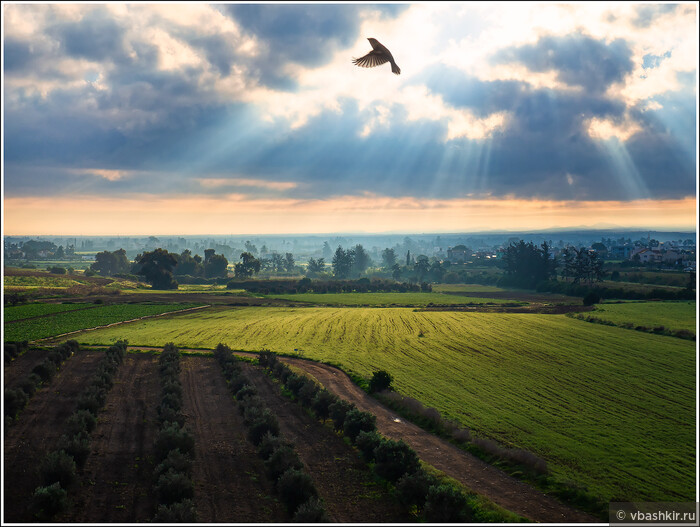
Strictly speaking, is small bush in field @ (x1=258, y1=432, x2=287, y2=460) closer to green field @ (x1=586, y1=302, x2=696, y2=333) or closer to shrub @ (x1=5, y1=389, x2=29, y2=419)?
shrub @ (x1=5, y1=389, x2=29, y2=419)

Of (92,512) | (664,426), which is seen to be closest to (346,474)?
(92,512)

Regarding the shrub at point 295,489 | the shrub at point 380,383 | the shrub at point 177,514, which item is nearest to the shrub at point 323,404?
the shrub at point 380,383

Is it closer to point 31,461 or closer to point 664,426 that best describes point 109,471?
point 31,461

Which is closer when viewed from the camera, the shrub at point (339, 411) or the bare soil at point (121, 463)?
the bare soil at point (121, 463)

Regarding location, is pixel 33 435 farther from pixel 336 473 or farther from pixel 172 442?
pixel 336 473

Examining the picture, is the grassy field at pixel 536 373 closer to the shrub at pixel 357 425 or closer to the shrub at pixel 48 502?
the shrub at pixel 357 425

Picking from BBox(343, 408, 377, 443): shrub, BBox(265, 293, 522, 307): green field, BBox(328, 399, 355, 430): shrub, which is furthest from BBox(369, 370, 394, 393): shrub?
BBox(265, 293, 522, 307): green field
